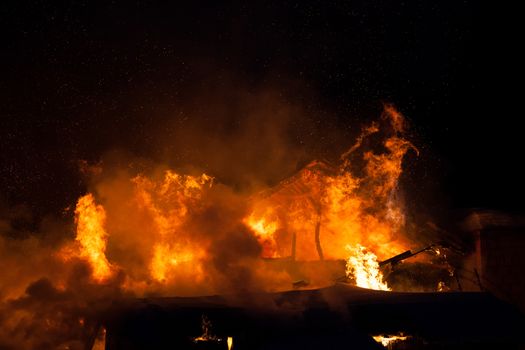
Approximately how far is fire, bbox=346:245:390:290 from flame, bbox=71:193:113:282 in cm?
764

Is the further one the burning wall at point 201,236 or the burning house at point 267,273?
the burning wall at point 201,236

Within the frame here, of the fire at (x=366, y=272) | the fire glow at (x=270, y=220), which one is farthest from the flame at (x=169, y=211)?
the fire at (x=366, y=272)

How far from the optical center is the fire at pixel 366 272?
1323 cm

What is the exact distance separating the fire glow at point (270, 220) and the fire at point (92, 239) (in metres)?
0.03

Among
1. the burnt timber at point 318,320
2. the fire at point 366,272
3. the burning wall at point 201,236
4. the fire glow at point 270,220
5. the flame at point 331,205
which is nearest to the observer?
the burnt timber at point 318,320

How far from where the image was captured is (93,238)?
39.1ft

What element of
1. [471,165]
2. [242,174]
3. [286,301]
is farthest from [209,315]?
[471,165]

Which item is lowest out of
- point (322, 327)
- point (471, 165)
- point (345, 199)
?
point (322, 327)

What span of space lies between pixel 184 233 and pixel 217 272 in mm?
1952

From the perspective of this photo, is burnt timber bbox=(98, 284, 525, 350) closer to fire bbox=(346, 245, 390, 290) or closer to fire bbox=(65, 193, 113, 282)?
fire bbox=(65, 193, 113, 282)

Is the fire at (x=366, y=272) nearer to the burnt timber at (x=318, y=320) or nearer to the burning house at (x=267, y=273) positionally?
the burning house at (x=267, y=273)

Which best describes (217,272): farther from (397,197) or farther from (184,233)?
(397,197)

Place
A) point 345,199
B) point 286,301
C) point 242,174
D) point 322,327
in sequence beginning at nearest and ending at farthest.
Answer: point 322,327, point 286,301, point 345,199, point 242,174

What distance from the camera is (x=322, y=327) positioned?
25.9 feet
